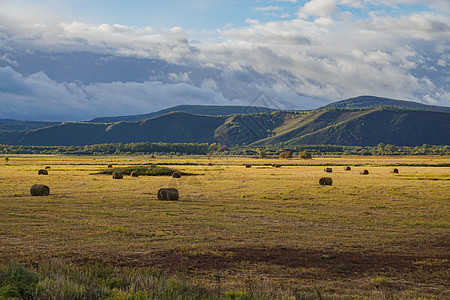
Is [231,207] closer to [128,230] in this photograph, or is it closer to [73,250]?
[128,230]

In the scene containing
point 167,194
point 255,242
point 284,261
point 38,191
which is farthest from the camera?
point 38,191

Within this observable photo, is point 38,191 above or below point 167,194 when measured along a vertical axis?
above

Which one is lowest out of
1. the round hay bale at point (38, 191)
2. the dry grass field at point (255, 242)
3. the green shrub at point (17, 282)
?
the dry grass field at point (255, 242)

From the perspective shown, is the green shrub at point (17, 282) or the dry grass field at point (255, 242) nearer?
the green shrub at point (17, 282)

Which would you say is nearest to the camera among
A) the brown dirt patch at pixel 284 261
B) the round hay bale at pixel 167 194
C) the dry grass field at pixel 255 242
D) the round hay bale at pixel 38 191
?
the dry grass field at pixel 255 242

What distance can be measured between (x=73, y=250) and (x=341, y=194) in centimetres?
2843

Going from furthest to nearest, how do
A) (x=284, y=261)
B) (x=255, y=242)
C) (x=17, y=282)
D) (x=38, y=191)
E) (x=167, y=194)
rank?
1. (x=38, y=191)
2. (x=167, y=194)
3. (x=255, y=242)
4. (x=284, y=261)
5. (x=17, y=282)

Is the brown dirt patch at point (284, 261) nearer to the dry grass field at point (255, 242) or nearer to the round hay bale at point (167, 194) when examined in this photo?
the dry grass field at point (255, 242)

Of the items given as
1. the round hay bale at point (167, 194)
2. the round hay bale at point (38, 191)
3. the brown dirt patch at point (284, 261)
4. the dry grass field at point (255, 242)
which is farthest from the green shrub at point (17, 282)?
the round hay bale at point (38, 191)

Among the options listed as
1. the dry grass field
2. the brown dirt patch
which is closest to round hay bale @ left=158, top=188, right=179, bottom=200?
the dry grass field

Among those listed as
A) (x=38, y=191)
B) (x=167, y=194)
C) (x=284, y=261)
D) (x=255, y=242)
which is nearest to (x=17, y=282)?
(x=284, y=261)

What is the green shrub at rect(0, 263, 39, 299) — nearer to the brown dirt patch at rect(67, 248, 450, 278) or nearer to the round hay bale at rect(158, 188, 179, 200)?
the brown dirt patch at rect(67, 248, 450, 278)

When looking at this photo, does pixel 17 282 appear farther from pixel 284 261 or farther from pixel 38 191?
pixel 38 191

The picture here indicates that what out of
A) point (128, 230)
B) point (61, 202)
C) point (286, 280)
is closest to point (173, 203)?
point (61, 202)
